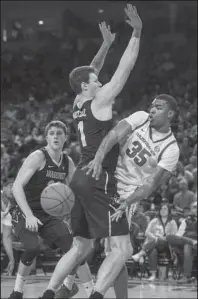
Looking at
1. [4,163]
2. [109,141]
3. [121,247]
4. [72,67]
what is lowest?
[121,247]

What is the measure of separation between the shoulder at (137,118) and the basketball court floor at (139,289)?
6024 mm

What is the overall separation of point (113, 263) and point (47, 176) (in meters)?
1.56

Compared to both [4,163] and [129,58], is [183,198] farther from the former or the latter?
[129,58]

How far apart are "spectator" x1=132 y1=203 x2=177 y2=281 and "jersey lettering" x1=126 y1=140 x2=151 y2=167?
7.29 metres

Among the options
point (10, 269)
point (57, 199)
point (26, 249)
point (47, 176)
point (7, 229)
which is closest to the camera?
point (57, 199)

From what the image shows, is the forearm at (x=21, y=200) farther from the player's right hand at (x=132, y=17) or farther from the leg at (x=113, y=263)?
the player's right hand at (x=132, y=17)

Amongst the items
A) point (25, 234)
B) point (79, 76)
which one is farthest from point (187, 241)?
point (79, 76)

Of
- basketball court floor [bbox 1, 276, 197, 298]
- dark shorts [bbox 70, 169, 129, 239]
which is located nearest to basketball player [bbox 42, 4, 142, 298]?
dark shorts [bbox 70, 169, 129, 239]

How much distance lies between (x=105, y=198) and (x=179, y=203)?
366 inches

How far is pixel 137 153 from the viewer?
787 cm

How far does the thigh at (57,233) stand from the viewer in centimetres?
882

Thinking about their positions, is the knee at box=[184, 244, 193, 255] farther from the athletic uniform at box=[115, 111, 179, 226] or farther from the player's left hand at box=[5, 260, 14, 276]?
the athletic uniform at box=[115, 111, 179, 226]

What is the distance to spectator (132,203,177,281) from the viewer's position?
1503cm

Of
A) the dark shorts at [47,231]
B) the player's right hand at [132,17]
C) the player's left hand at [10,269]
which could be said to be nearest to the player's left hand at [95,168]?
the player's right hand at [132,17]
